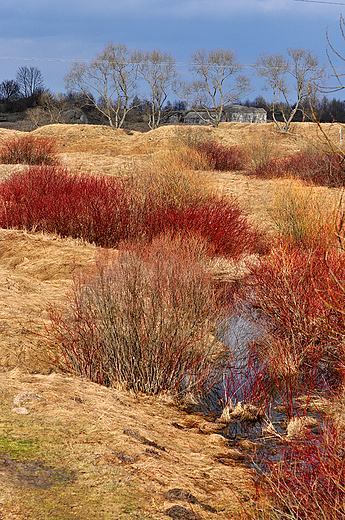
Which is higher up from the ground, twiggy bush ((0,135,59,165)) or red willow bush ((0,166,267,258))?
twiggy bush ((0,135,59,165))

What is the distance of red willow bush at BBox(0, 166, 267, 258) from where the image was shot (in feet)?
31.8

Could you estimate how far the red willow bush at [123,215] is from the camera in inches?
381

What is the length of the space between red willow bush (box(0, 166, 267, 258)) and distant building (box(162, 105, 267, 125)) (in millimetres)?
43600

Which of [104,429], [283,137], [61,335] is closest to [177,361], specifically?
[61,335]

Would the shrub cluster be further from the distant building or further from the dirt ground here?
the distant building

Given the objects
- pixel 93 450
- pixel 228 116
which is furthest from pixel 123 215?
pixel 228 116

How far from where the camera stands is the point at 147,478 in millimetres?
2494

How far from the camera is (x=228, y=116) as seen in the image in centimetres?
5572

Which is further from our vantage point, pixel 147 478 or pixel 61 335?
pixel 61 335

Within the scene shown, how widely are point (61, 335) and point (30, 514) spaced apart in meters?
2.58

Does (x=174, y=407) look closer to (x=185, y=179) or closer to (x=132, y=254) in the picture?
(x=132, y=254)

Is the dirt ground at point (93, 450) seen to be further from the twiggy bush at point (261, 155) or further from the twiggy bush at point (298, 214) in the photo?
the twiggy bush at point (261, 155)

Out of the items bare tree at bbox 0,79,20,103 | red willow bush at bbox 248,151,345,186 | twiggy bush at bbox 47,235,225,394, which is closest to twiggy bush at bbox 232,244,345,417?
twiggy bush at bbox 47,235,225,394

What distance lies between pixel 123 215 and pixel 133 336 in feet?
18.8
